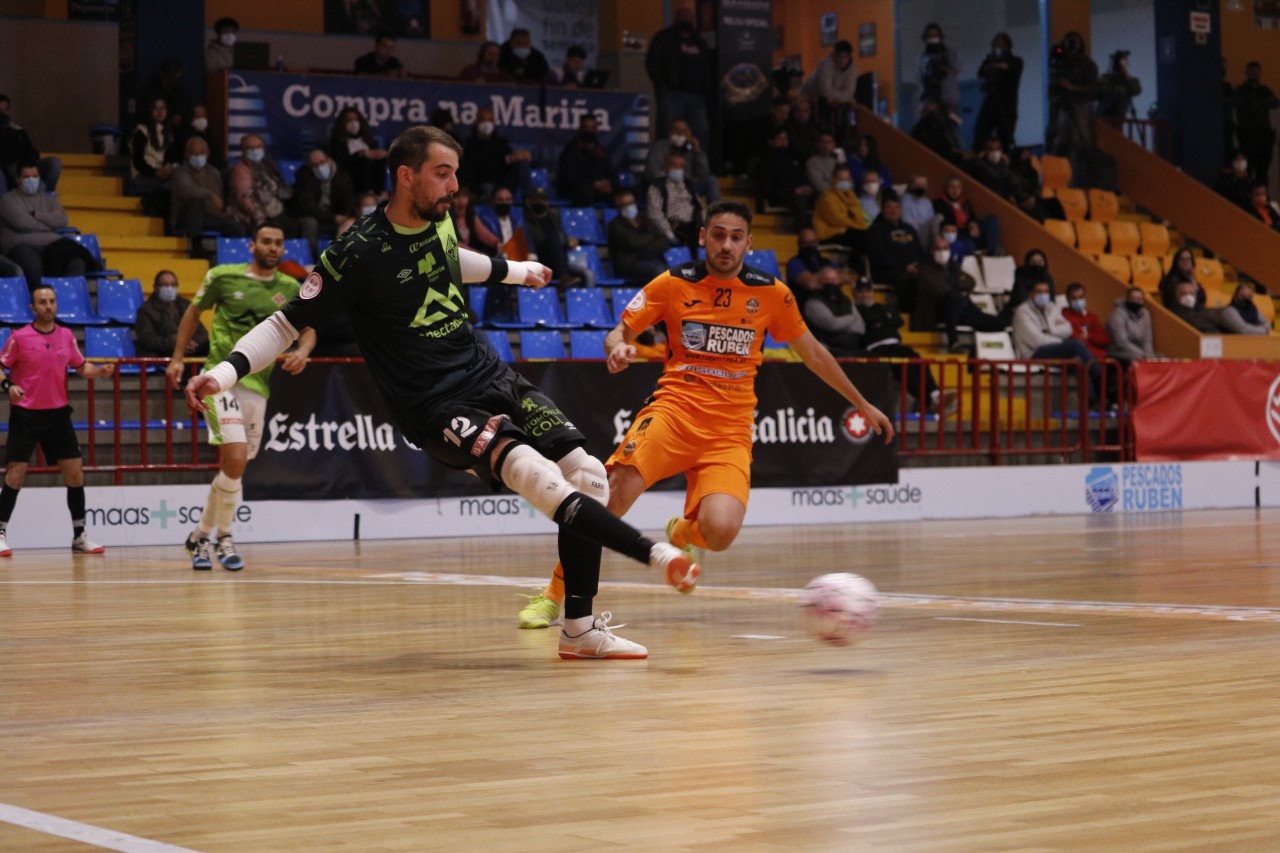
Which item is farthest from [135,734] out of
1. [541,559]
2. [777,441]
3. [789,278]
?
[789,278]

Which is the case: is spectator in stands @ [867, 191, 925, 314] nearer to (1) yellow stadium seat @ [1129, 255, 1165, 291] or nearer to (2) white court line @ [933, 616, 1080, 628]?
(1) yellow stadium seat @ [1129, 255, 1165, 291]

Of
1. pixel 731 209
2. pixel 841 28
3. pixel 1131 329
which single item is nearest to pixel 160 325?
pixel 731 209

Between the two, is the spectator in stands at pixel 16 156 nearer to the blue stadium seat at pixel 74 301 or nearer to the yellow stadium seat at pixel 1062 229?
the blue stadium seat at pixel 74 301

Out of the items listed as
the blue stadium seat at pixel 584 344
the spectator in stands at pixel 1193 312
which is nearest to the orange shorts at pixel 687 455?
the blue stadium seat at pixel 584 344

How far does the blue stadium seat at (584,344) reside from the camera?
18.8 metres

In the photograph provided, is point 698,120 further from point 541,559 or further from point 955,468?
point 541,559

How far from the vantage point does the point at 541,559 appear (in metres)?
12.9

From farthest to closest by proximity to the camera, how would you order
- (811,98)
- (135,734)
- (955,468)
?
(811,98) → (955,468) → (135,734)

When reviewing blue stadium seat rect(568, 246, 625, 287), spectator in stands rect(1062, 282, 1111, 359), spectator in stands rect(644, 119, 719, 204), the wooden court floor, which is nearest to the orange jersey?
the wooden court floor

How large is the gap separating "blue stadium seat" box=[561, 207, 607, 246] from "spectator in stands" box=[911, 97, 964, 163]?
741 cm

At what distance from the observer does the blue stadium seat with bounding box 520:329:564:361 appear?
1852 cm

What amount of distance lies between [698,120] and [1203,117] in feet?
33.6

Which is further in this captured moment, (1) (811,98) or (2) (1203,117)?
(2) (1203,117)

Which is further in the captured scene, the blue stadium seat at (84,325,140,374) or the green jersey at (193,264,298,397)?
the blue stadium seat at (84,325,140,374)
